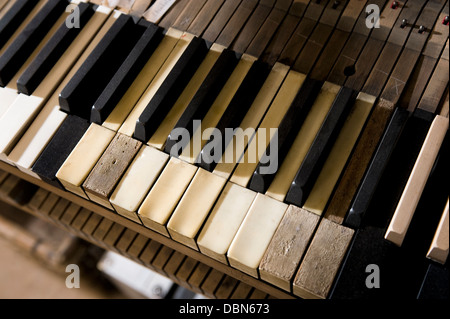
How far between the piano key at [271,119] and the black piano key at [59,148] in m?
0.69

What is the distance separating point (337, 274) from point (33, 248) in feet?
8.99

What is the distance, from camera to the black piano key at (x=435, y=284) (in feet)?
4.91

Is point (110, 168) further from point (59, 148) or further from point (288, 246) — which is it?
point (288, 246)

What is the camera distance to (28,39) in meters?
2.09

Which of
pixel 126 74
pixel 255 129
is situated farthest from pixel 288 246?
pixel 126 74

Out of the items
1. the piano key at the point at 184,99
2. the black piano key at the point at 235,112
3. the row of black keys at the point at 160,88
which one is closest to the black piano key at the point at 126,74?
the row of black keys at the point at 160,88

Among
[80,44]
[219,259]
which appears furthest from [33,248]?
[219,259]

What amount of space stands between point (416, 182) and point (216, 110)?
797mm

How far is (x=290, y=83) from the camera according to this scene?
6.00 ft

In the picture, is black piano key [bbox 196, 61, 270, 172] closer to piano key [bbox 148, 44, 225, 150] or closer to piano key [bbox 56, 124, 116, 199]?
piano key [bbox 148, 44, 225, 150]

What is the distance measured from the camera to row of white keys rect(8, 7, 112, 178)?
1872 mm

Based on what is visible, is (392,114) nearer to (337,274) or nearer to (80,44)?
(337,274)

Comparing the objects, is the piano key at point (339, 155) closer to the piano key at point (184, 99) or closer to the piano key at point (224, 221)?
the piano key at point (224, 221)

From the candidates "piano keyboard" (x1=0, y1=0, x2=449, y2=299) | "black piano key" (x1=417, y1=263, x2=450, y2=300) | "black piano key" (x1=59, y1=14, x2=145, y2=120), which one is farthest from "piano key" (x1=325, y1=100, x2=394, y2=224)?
"black piano key" (x1=59, y1=14, x2=145, y2=120)
